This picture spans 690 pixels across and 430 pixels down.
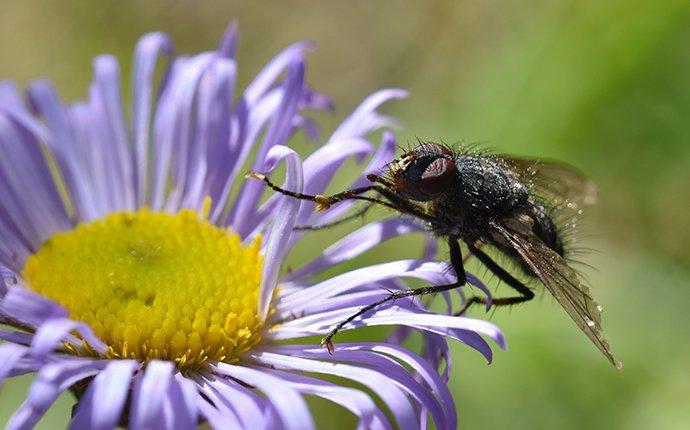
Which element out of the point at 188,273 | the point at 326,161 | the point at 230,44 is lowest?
the point at 188,273

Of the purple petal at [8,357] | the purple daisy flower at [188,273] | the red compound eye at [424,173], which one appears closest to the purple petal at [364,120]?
the purple daisy flower at [188,273]

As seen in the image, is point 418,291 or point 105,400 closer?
point 105,400

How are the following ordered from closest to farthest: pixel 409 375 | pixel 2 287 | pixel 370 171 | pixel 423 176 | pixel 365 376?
pixel 365 376 < pixel 409 375 < pixel 2 287 < pixel 423 176 < pixel 370 171

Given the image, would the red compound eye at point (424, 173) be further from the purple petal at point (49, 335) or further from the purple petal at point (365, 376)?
the purple petal at point (49, 335)

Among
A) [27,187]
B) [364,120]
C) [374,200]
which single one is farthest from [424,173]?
[27,187]

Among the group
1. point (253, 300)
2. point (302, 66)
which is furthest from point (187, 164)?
point (253, 300)

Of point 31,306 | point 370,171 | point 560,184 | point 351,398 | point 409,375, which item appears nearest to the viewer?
point 31,306

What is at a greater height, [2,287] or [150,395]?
[2,287]

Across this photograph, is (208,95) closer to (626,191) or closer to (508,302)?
(508,302)

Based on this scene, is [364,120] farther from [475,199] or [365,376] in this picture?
[365,376]
